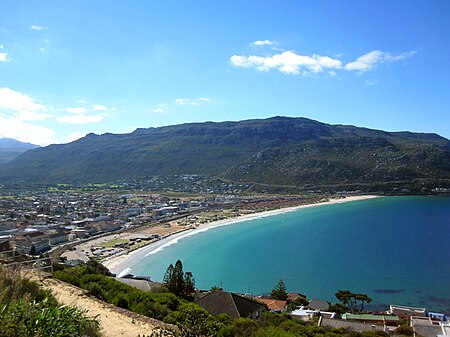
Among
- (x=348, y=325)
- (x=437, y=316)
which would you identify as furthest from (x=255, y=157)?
(x=348, y=325)

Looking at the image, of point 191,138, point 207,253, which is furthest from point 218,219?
point 191,138

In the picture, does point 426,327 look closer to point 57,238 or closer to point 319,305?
point 319,305

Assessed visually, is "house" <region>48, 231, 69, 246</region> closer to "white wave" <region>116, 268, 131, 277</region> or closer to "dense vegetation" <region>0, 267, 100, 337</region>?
"white wave" <region>116, 268, 131, 277</region>

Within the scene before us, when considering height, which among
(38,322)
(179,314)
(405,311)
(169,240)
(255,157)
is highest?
(255,157)

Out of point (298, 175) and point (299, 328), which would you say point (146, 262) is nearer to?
point (299, 328)

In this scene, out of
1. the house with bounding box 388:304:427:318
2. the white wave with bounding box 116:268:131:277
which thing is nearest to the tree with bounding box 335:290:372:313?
the house with bounding box 388:304:427:318

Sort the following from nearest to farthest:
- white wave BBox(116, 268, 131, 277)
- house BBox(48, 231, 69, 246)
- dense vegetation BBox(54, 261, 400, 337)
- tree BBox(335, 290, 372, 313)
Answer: dense vegetation BBox(54, 261, 400, 337) < tree BBox(335, 290, 372, 313) < white wave BBox(116, 268, 131, 277) < house BBox(48, 231, 69, 246)
